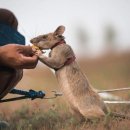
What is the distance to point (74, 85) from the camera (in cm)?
632

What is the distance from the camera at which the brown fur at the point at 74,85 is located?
6145 mm

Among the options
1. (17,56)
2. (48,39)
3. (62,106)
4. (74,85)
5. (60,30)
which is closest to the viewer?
(17,56)

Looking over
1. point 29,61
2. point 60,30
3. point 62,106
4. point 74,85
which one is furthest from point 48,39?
point 29,61

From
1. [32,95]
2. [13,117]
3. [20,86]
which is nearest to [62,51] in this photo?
[32,95]

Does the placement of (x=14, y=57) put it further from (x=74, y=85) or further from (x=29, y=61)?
(x=74, y=85)

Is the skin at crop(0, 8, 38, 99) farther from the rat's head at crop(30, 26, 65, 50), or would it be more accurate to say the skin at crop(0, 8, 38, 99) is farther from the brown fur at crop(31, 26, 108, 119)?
the rat's head at crop(30, 26, 65, 50)

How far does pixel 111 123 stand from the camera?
5.48 meters

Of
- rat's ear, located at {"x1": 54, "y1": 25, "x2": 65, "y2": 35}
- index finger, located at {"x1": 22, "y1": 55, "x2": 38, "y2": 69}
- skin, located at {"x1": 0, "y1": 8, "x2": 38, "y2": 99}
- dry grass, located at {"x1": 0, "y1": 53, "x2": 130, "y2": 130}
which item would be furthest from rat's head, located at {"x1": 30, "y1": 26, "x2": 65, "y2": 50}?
index finger, located at {"x1": 22, "y1": 55, "x2": 38, "y2": 69}

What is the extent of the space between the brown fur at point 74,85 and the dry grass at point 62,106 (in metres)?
0.21

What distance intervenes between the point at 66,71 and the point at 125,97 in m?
1.98

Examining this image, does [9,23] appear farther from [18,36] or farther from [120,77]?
[120,77]

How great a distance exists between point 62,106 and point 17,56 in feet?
12.7

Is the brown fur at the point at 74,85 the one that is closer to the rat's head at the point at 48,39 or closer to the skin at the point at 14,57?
the rat's head at the point at 48,39

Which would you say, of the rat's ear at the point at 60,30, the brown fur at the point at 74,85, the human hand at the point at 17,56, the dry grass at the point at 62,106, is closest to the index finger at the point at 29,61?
the human hand at the point at 17,56
